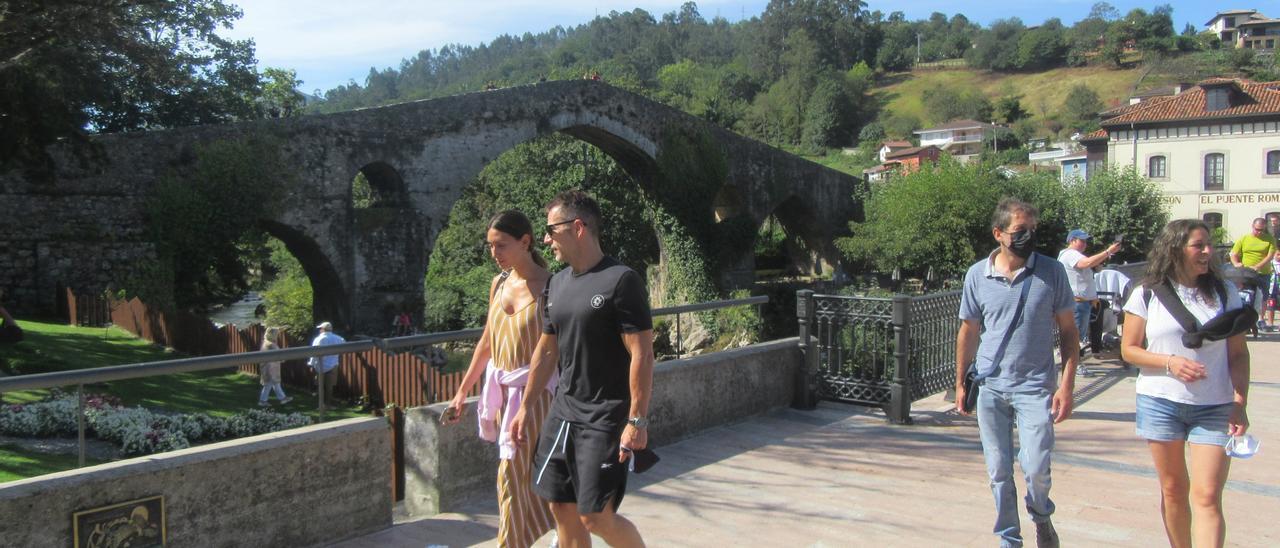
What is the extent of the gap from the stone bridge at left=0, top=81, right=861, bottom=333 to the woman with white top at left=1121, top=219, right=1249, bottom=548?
17.5 meters

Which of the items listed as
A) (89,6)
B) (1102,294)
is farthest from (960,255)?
(89,6)

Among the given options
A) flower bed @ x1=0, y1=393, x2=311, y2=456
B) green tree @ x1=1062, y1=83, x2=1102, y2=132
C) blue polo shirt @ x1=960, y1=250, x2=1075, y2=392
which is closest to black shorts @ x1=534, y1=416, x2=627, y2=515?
blue polo shirt @ x1=960, y1=250, x2=1075, y2=392

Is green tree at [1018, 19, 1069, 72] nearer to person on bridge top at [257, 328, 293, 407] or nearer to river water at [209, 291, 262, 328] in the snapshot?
river water at [209, 291, 262, 328]

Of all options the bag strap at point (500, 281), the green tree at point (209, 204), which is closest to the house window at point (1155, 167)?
the green tree at point (209, 204)

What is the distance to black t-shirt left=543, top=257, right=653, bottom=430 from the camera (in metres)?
3.37

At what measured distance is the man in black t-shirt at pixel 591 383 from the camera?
3.34 metres

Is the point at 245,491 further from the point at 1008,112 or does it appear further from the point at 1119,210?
the point at 1008,112

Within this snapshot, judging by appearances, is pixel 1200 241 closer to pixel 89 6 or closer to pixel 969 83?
pixel 89 6

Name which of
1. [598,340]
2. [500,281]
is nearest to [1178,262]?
[598,340]

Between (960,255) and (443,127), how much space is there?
14.3 m

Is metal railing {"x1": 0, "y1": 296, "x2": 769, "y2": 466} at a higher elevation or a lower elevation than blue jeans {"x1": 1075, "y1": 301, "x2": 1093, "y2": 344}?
higher

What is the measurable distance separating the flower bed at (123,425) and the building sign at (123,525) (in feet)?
19.9

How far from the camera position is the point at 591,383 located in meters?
3.43

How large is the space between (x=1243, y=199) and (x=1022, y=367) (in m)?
39.4
